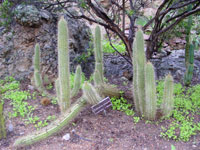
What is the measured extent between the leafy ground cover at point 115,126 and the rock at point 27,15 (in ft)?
6.29

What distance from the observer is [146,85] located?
108 inches

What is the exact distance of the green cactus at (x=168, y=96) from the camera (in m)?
2.73

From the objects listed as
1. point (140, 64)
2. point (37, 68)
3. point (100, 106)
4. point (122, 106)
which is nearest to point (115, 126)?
point (100, 106)

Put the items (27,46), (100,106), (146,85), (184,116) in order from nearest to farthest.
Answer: (146,85)
(100,106)
(184,116)
(27,46)

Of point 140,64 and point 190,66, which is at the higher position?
point 140,64

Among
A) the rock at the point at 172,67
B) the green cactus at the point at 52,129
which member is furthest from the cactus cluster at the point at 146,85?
the rock at the point at 172,67

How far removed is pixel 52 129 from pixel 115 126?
97cm

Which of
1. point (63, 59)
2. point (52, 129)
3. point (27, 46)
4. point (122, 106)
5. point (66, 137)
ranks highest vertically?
point (27, 46)

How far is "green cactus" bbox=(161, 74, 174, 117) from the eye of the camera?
2732 mm

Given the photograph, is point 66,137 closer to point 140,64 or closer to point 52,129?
point 52,129

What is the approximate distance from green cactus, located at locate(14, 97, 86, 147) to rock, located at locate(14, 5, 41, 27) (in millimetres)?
2773

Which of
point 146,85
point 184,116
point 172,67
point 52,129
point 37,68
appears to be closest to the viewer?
point 52,129

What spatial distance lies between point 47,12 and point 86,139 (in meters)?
3.70

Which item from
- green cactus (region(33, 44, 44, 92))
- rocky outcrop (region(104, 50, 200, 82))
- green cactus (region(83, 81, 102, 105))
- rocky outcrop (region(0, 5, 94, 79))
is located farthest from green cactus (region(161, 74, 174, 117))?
rocky outcrop (region(0, 5, 94, 79))
